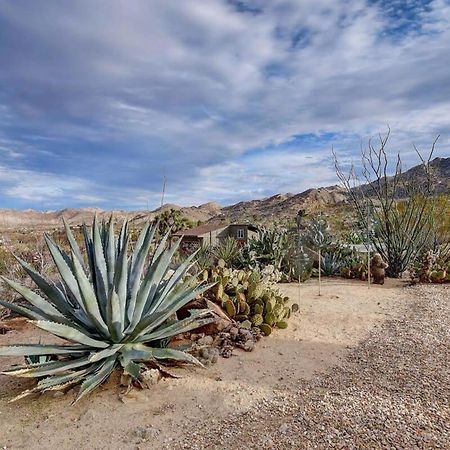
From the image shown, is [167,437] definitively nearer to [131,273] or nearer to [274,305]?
[131,273]

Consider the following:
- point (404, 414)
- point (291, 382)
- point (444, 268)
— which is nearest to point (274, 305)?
point (291, 382)

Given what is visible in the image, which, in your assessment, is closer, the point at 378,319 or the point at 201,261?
the point at 378,319

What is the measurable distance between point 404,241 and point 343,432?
765 cm

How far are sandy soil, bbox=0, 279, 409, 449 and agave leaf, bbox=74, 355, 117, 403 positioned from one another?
186mm

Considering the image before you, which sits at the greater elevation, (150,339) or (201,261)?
(201,261)

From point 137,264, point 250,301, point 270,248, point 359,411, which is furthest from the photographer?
point 270,248

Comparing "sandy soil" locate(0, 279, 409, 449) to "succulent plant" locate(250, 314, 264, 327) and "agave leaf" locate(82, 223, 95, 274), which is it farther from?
"agave leaf" locate(82, 223, 95, 274)

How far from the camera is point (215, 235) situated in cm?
1330

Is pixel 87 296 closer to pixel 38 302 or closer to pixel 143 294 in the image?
pixel 38 302

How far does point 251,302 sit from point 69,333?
2593mm

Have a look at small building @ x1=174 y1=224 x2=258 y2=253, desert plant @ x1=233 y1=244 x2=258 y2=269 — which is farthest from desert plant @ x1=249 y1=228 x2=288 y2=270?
small building @ x1=174 y1=224 x2=258 y2=253

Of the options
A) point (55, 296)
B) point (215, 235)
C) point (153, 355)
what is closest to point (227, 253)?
point (215, 235)

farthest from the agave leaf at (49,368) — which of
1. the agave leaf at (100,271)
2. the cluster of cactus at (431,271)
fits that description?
the cluster of cactus at (431,271)

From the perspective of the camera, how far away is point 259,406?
3.55 m
